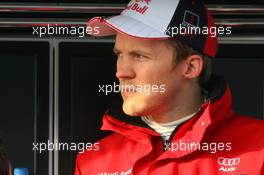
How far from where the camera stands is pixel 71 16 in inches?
79.2

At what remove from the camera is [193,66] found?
1.81 metres

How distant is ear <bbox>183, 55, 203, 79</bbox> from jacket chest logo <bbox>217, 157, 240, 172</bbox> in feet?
0.68

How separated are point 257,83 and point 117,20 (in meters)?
0.48

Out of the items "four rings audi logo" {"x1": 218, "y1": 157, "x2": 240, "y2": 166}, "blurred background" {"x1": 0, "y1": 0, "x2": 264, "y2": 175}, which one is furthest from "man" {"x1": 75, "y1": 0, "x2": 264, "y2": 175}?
"blurred background" {"x1": 0, "y1": 0, "x2": 264, "y2": 175}

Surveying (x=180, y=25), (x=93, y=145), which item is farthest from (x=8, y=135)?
(x=180, y=25)

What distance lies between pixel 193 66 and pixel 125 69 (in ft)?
0.53

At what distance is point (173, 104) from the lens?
1.83 metres

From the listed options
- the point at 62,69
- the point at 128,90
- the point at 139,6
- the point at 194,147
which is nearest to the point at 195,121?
the point at 194,147

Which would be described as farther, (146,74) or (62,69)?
(62,69)

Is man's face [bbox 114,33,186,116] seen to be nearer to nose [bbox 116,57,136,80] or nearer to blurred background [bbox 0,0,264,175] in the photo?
nose [bbox 116,57,136,80]

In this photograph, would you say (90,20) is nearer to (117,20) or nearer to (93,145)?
(117,20)

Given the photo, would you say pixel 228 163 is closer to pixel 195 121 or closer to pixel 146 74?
pixel 195 121

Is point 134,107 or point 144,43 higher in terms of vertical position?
point 144,43

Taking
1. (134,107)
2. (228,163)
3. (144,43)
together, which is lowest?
(228,163)
